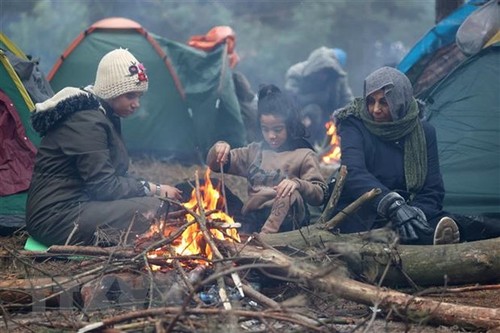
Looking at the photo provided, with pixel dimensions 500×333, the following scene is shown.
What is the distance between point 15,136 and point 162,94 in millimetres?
3278

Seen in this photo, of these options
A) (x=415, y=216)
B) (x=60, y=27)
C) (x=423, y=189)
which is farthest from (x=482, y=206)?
(x=60, y=27)

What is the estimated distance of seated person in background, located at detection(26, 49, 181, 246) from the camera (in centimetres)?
556

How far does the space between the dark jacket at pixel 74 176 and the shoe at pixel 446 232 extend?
2033 mm

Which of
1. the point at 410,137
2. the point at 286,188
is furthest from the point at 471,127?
the point at 286,188

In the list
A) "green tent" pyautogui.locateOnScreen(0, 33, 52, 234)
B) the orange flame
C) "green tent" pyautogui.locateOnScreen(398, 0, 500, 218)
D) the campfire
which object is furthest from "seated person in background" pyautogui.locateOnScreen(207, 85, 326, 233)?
the orange flame

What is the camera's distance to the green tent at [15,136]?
23.6ft

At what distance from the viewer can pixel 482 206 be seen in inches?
284

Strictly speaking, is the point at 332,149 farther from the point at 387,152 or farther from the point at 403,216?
the point at 403,216

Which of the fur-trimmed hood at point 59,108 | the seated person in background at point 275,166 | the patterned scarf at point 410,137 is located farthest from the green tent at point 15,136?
the patterned scarf at point 410,137

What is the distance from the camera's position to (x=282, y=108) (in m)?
6.11

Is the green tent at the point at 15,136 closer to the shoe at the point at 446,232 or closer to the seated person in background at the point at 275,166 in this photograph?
the seated person in background at the point at 275,166

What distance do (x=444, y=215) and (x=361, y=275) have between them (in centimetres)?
107

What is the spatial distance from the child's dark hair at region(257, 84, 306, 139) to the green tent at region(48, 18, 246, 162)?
4.14 m

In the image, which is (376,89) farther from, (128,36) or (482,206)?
(128,36)
